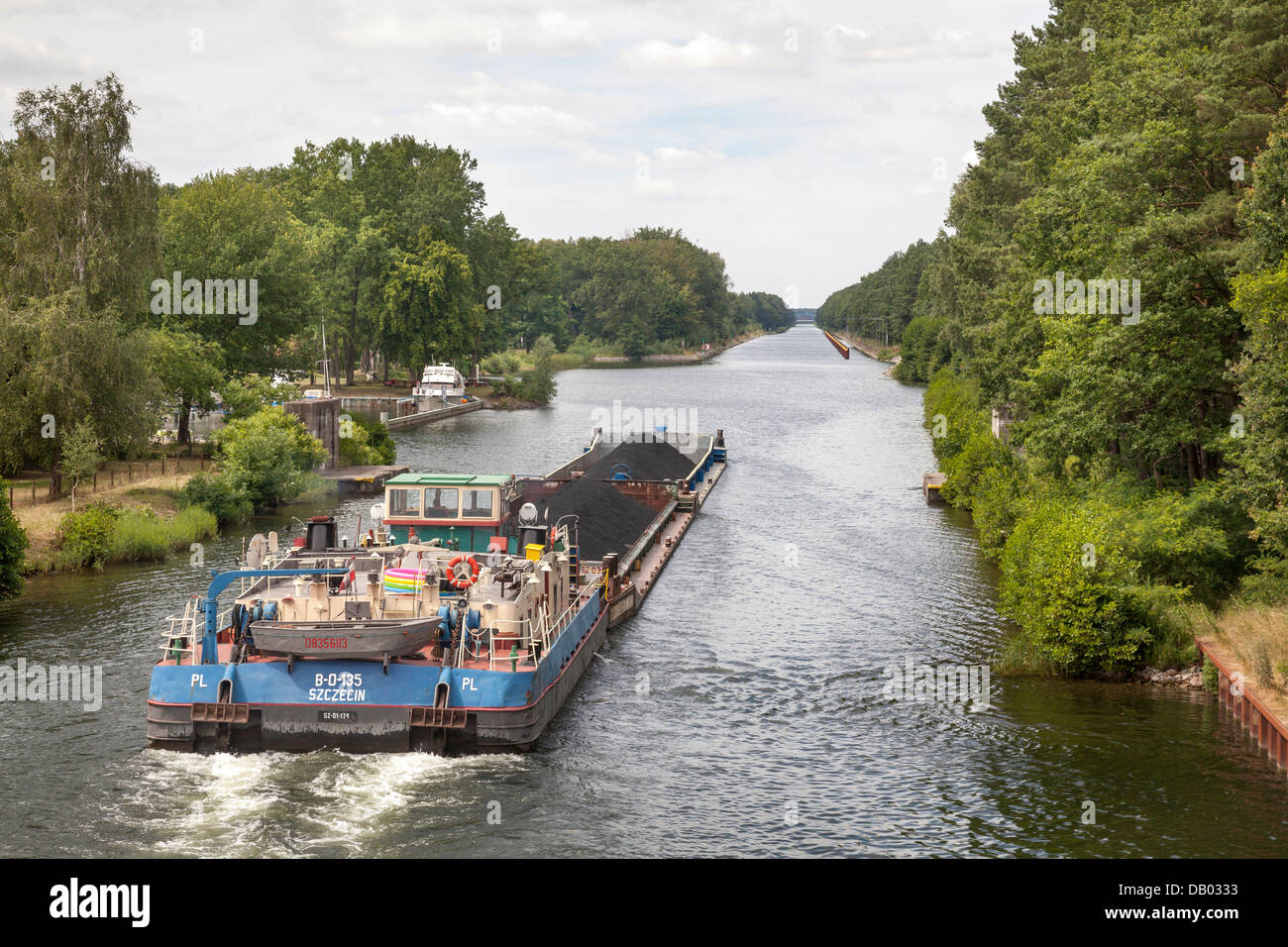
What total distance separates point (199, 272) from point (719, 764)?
6087cm

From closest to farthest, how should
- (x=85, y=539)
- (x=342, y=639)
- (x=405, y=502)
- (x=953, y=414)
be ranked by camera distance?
(x=342, y=639) → (x=405, y=502) → (x=85, y=539) → (x=953, y=414)

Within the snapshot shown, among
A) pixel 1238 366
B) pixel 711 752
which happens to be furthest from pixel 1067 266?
pixel 711 752

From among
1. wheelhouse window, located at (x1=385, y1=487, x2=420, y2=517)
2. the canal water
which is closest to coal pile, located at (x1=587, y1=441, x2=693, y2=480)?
the canal water

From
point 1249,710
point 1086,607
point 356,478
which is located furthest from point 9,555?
point 1249,710

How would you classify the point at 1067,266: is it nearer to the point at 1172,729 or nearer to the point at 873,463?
the point at 1172,729

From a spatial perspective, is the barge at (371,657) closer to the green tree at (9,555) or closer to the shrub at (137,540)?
the green tree at (9,555)

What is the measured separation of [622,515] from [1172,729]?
87.1ft

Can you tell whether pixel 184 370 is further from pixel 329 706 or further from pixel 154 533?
pixel 329 706

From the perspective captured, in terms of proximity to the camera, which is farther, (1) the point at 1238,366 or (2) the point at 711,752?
(1) the point at 1238,366

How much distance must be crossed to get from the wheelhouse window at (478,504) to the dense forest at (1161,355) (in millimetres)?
15048

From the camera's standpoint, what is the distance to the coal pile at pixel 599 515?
44719 mm

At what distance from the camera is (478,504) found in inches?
1410

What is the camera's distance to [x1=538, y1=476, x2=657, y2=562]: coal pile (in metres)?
44.7

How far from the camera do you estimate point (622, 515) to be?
51.1 metres
